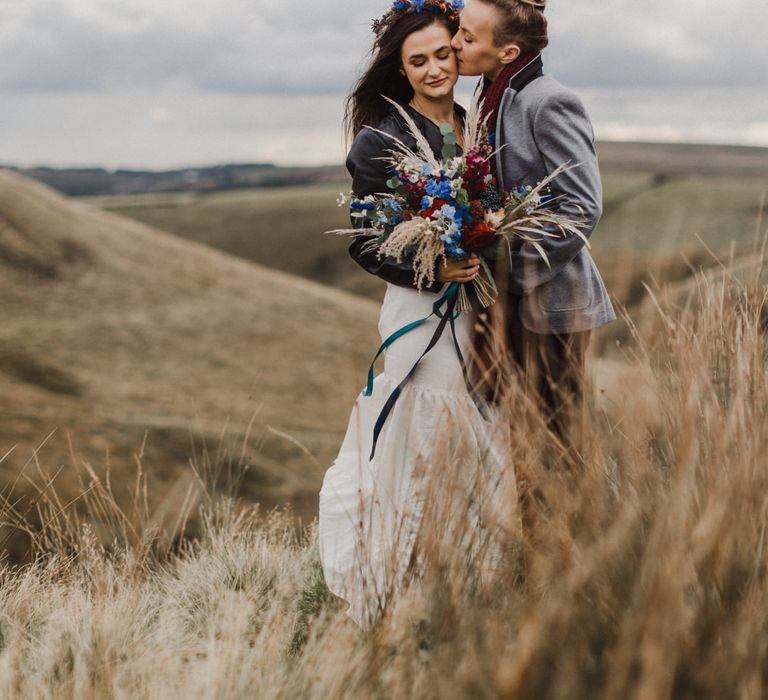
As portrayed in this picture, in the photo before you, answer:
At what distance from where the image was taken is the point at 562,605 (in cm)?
206

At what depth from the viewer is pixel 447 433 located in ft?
8.80

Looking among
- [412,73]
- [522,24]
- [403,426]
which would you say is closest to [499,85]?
[522,24]

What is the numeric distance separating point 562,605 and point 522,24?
2.41 metres

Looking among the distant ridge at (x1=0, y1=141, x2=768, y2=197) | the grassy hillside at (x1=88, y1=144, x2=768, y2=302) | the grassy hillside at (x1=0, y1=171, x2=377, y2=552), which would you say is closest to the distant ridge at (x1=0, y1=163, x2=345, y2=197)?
the distant ridge at (x1=0, y1=141, x2=768, y2=197)

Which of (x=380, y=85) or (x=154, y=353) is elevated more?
(x=380, y=85)

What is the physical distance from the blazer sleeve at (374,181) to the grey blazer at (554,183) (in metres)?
0.43

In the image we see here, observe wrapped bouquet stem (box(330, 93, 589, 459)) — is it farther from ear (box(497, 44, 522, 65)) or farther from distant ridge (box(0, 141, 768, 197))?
distant ridge (box(0, 141, 768, 197))

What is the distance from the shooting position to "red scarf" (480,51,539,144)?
352 centimetres

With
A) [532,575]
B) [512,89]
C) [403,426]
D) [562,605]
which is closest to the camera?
[562,605]

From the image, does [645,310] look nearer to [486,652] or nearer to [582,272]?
[582,272]

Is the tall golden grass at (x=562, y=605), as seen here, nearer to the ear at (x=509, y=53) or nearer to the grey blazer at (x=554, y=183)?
the grey blazer at (x=554, y=183)

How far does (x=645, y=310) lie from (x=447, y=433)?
1.27m

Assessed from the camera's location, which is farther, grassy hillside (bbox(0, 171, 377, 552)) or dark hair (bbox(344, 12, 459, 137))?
grassy hillside (bbox(0, 171, 377, 552))

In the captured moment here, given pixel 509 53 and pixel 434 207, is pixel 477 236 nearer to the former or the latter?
pixel 434 207
